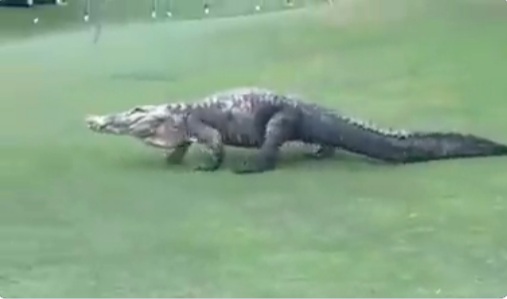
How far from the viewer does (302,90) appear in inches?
125

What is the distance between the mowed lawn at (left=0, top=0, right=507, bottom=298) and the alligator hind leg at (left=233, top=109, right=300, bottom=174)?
0.04 metres

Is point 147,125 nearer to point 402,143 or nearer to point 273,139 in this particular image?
point 273,139

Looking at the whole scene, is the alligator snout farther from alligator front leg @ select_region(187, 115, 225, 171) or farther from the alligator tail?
the alligator tail

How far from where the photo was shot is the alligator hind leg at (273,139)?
9.50ft

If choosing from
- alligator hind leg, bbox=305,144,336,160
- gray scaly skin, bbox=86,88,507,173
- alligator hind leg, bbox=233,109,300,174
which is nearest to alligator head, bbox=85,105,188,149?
gray scaly skin, bbox=86,88,507,173

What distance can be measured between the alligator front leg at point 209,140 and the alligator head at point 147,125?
0.08 feet

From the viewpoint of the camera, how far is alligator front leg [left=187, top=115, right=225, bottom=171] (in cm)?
292

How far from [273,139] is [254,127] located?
7cm

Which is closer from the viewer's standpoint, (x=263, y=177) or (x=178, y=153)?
(x=263, y=177)

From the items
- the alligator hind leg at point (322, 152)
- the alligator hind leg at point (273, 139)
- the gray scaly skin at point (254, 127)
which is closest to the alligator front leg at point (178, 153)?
the gray scaly skin at point (254, 127)

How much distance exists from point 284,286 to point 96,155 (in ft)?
3.02

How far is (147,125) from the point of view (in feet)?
9.88

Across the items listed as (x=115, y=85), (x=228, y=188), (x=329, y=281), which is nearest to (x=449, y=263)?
(x=329, y=281)

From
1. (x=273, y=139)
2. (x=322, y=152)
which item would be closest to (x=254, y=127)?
(x=273, y=139)
